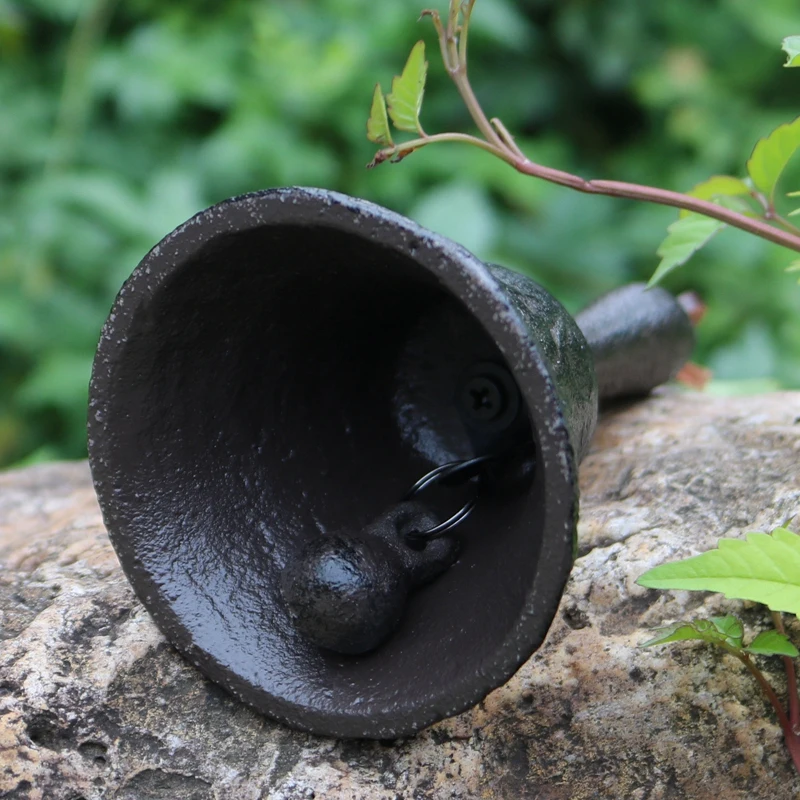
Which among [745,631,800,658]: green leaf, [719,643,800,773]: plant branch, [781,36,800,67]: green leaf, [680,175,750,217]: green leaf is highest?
[781,36,800,67]: green leaf

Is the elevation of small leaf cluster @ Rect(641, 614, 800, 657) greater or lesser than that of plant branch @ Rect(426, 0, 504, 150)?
lesser

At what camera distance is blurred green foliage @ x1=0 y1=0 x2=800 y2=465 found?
2.62 meters

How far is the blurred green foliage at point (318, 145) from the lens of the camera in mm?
2623

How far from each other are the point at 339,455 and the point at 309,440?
0.05 metres

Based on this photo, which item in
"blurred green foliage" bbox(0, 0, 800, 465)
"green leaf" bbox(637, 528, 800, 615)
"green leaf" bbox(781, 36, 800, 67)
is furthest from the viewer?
"blurred green foliage" bbox(0, 0, 800, 465)

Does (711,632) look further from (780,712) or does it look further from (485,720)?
(485,720)

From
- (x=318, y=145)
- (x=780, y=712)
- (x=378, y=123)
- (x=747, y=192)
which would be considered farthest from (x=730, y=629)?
(x=318, y=145)

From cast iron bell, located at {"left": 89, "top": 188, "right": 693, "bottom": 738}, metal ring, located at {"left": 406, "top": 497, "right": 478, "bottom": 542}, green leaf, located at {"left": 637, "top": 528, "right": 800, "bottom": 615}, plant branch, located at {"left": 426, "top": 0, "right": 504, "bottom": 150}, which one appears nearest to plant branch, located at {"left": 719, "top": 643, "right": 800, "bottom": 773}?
green leaf, located at {"left": 637, "top": 528, "right": 800, "bottom": 615}

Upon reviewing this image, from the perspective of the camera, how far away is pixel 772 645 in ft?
3.20

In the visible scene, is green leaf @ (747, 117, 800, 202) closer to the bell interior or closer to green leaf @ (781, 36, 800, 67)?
green leaf @ (781, 36, 800, 67)

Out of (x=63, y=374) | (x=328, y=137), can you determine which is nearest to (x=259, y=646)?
(x=63, y=374)

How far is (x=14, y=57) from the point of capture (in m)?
Answer: 3.12

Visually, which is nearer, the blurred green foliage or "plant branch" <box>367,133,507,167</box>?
"plant branch" <box>367,133,507,167</box>

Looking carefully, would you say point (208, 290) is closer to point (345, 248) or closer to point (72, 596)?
point (345, 248)
